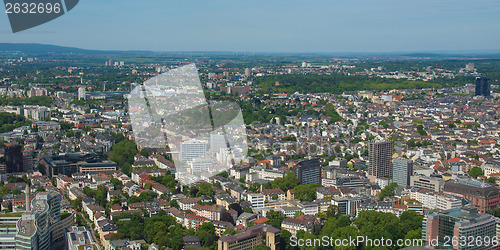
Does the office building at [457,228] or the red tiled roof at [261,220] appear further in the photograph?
the red tiled roof at [261,220]

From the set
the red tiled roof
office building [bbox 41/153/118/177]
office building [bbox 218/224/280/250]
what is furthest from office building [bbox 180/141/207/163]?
office building [bbox 218/224/280/250]

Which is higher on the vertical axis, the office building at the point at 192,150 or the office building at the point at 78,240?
the office building at the point at 192,150

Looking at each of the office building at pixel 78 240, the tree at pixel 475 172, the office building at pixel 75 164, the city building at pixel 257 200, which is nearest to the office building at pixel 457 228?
the city building at pixel 257 200

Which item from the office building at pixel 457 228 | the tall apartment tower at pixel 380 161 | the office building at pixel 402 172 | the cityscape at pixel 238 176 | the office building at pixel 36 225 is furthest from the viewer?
the tall apartment tower at pixel 380 161

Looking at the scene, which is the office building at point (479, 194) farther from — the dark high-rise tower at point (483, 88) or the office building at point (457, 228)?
the dark high-rise tower at point (483, 88)

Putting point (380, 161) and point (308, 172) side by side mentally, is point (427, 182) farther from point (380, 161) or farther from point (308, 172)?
point (308, 172)

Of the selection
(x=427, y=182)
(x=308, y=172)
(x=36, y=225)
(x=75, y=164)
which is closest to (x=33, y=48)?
(x=75, y=164)
